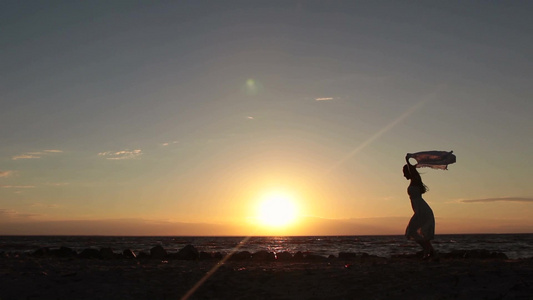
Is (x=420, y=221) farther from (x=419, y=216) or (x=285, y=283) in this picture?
(x=285, y=283)

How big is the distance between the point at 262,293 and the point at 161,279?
2.68 metres

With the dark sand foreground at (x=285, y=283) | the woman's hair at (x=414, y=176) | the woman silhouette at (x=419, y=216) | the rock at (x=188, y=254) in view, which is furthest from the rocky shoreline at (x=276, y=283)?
the rock at (x=188, y=254)

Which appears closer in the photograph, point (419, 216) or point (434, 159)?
point (419, 216)

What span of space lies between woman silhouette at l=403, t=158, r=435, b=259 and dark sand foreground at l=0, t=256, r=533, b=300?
105 cm

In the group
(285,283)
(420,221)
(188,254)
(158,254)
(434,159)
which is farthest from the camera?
(158,254)

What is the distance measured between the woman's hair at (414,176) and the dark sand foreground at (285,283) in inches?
90.3

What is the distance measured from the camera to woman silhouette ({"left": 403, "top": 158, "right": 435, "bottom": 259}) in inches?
500

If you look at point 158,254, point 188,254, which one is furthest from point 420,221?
point 158,254

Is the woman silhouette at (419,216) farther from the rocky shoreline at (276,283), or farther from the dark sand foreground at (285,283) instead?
the dark sand foreground at (285,283)

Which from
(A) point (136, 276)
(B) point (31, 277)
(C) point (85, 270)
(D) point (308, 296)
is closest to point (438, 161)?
(D) point (308, 296)

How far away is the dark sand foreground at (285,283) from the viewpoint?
9141 millimetres

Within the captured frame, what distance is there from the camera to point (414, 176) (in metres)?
13.2

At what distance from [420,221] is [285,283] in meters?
4.62

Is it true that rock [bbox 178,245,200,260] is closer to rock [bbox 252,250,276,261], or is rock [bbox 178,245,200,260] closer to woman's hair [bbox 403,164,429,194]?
rock [bbox 252,250,276,261]
